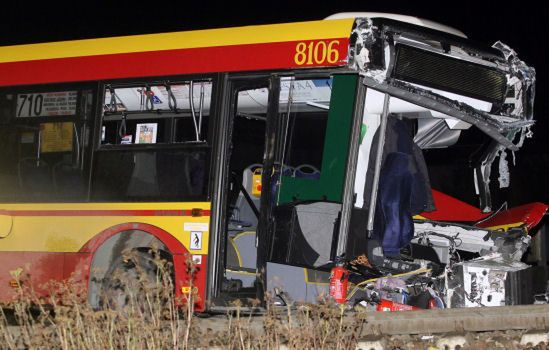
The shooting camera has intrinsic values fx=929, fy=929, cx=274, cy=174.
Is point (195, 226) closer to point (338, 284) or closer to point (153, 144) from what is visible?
point (153, 144)

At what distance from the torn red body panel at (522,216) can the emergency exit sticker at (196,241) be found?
3469mm

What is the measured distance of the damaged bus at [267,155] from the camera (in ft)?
28.1

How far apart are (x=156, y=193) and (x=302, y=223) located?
148cm

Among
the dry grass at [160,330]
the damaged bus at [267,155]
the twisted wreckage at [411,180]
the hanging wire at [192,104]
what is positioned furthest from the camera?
the hanging wire at [192,104]

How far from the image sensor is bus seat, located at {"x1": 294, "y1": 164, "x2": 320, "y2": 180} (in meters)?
8.92

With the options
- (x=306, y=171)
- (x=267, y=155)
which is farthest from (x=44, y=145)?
(x=306, y=171)

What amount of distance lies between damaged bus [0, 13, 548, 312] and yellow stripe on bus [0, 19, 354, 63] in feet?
0.05

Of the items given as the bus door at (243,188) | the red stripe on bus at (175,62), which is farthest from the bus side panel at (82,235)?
the red stripe on bus at (175,62)

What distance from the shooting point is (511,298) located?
9172 millimetres

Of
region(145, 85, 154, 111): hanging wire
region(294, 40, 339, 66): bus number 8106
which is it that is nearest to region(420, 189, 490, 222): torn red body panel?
region(294, 40, 339, 66): bus number 8106

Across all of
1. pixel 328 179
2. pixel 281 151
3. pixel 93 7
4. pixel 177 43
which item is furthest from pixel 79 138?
pixel 93 7

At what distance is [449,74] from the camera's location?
8727 millimetres

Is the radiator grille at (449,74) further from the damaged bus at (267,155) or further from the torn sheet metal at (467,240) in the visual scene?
the torn sheet metal at (467,240)

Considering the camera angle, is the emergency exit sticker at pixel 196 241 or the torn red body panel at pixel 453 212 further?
the torn red body panel at pixel 453 212
